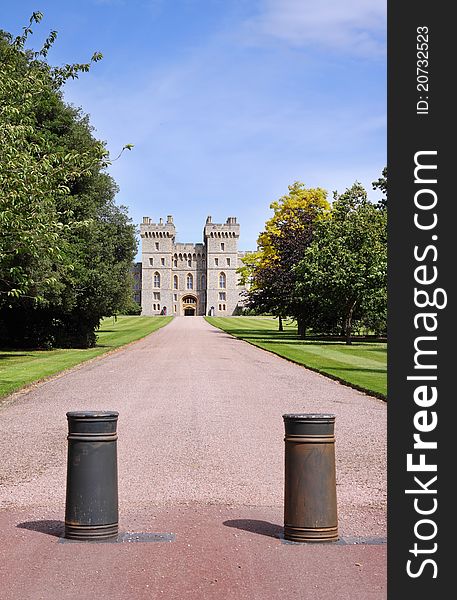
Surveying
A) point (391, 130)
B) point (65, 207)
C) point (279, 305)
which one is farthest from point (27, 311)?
point (391, 130)

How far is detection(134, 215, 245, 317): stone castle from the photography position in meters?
139

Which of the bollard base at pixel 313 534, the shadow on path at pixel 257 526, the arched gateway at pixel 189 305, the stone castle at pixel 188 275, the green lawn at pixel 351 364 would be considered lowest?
the shadow on path at pixel 257 526

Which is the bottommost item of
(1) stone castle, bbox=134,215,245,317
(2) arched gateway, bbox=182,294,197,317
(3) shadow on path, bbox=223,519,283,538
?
(3) shadow on path, bbox=223,519,283,538

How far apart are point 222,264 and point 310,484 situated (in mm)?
132910

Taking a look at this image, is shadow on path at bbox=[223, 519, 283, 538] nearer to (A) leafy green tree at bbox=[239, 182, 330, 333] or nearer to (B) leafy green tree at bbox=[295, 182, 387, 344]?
(B) leafy green tree at bbox=[295, 182, 387, 344]

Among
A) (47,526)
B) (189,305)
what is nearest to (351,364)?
(47,526)

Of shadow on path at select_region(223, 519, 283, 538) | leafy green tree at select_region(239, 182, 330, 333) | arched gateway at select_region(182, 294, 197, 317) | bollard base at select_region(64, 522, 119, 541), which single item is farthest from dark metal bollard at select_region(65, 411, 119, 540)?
arched gateway at select_region(182, 294, 197, 317)

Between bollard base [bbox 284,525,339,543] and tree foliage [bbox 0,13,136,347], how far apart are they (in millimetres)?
10855

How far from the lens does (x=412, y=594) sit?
5707 millimetres

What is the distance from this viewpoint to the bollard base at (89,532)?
7469 millimetres

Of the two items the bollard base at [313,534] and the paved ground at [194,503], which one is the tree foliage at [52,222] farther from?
the bollard base at [313,534]

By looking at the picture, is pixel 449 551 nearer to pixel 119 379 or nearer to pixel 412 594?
pixel 412 594

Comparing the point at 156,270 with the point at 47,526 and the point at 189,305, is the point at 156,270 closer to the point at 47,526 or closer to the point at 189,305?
the point at 189,305

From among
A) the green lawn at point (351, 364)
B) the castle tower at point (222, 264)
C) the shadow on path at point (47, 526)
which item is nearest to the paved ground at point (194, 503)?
the shadow on path at point (47, 526)
